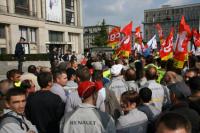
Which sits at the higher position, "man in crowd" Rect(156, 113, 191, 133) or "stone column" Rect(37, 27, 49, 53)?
"stone column" Rect(37, 27, 49, 53)

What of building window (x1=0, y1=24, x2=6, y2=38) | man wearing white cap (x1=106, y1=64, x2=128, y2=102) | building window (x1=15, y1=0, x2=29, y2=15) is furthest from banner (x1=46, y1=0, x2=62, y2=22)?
man wearing white cap (x1=106, y1=64, x2=128, y2=102)

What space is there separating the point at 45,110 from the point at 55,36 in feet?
177

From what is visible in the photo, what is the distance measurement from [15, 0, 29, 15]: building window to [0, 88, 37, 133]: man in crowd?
43776mm

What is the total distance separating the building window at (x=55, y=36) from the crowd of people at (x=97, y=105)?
50281 millimetres

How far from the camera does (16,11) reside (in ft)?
148

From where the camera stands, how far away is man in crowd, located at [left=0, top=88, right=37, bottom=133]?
325cm

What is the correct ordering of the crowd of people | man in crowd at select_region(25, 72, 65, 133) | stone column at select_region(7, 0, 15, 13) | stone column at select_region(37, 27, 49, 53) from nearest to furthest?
the crowd of people < man in crowd at select_region(25, 72, 65, 133) < stone column at select_region(7, 0, 15, 13) < stone column at select_region(37, 27, 49, 53)

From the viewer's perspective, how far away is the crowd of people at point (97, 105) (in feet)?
11.2

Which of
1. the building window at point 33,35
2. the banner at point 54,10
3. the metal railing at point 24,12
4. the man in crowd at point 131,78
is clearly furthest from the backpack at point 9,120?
the banner at point 54,10

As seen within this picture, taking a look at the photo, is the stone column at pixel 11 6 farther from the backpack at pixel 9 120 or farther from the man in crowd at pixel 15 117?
the backpack at pixel 9 120

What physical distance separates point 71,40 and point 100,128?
205ft

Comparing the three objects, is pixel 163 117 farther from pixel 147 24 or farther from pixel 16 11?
pixel 147 24

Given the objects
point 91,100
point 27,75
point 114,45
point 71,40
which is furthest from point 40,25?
point 91,100

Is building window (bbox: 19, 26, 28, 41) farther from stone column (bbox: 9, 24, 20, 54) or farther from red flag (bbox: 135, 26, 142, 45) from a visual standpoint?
red flag (bbox: 135, 26, 142, 45)
